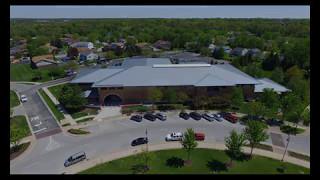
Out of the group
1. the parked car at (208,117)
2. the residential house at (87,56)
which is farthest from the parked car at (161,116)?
the residential house at (87,56)

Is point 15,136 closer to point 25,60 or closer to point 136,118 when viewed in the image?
point 136,118

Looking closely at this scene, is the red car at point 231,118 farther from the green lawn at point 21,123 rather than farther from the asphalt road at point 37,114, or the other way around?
the green lawn at point 21,123

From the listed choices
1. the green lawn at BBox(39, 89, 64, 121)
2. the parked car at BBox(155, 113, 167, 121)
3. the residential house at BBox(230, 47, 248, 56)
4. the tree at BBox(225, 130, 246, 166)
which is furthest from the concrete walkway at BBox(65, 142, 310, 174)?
the residential house at BBox(230, 47, 248, 56)

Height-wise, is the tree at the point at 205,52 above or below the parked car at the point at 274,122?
above

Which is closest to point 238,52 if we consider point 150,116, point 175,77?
point 175,77

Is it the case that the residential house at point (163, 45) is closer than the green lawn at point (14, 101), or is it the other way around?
the green lawn at point (14, 101)

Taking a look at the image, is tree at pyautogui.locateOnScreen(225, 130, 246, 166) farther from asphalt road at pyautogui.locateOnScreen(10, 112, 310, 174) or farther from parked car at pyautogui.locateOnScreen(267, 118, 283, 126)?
parked car at pyautogui.locateOnScreen(267, 118, 283, 126)
